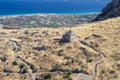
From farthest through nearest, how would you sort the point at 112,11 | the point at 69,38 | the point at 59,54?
1. the point at 112,11
2. the point at 69,38
3. the point at 59,54

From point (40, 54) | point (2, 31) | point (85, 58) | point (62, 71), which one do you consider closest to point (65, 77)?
point (62, 71)

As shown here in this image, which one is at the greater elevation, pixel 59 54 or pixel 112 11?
pixel 112 11

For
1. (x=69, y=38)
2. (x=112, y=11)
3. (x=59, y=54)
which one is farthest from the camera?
(x=112, y=11)

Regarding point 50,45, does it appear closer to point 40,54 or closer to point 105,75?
point 40,54

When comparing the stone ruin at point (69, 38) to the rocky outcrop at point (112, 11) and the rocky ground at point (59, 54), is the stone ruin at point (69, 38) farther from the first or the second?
the rocky outcrop at point (112, 11)

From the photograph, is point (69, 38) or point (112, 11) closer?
point (69, 38)

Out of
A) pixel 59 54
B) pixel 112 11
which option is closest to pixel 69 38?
pixel 59 54

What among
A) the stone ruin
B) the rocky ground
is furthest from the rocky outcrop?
the stone ruin

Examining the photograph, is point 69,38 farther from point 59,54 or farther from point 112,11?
Answer: point 112,11
